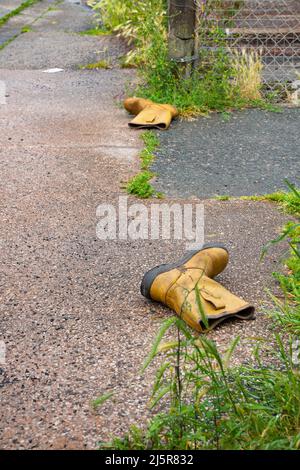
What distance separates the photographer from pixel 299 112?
6.45 m

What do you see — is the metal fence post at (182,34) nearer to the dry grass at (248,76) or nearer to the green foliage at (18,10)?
the dry grass at (248,76)

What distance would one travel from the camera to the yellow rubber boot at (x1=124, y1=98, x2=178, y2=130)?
19.5 ft

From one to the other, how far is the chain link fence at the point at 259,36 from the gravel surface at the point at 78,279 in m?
1.21

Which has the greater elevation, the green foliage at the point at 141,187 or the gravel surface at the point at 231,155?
the green foliage at the point at 141,187

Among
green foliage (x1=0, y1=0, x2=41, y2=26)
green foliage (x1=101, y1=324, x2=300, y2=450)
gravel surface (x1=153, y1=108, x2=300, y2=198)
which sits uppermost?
green foliage (x1=101, y1=324, x2=300, y2=450)

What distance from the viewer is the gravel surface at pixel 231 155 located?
4793 mm

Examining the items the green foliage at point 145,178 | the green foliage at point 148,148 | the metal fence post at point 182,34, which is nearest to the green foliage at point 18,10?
the metal fence post at point 182,34

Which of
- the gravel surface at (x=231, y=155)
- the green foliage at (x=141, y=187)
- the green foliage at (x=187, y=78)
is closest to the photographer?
the green foliage at (x=141, y=187)

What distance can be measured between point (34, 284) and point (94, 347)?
0.67 m

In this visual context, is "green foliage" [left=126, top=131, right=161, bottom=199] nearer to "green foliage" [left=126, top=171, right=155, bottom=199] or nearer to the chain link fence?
"green foliage" [left=126, top=171, right=155, bottom=199]

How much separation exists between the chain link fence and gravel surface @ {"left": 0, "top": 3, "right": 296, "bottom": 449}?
3.98 ft

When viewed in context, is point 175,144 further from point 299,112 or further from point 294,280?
point 294,280

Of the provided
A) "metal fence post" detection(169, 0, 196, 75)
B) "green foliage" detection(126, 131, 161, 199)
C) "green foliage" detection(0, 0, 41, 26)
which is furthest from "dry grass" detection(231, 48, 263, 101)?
"green foliage" detection(0, 0, 41, 26)

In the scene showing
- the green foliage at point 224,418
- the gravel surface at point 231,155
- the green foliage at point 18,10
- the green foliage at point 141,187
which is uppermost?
the green foliage at point 224,418
